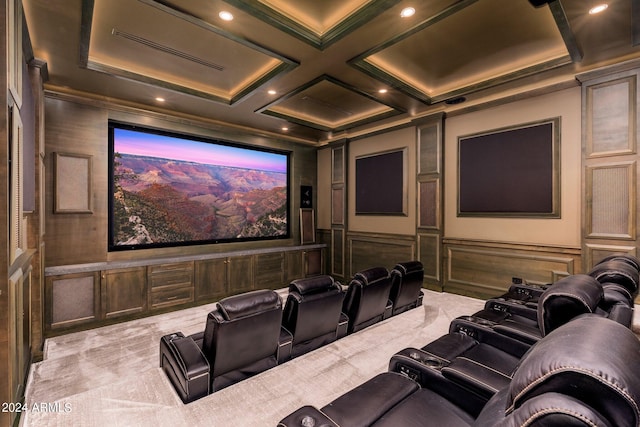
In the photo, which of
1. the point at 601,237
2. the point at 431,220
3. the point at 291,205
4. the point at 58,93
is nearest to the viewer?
the point at 601,237

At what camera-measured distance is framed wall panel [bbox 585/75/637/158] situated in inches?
125

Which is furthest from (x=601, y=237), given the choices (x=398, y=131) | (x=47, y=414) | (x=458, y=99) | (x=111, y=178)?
(x=111, y=178)

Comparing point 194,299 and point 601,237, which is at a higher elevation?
point 601,237

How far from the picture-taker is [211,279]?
4.58m

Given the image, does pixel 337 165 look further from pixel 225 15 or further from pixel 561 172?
pixel 225 15

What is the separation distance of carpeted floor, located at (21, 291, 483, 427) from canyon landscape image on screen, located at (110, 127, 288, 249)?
1511 mm

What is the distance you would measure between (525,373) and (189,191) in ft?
16.1

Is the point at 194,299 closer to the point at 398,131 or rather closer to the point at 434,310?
the point at 434,310

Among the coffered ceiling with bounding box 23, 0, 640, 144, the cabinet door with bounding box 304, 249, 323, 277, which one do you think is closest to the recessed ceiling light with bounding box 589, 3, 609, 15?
the coffered ceiling with bounding box 23, 0, 640, 144

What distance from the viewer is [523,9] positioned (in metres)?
2.54

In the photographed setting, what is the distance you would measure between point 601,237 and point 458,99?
2.46m

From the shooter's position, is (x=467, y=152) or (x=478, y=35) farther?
(x=467, y=152)

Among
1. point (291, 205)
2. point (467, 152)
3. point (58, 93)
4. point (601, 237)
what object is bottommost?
point (601, 237)

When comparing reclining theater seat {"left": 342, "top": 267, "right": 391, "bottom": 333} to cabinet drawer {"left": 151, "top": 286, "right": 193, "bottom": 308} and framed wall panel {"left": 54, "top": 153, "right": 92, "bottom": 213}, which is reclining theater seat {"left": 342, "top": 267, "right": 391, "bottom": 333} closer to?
cabinet drawer {"left": 151, "top": 286, "right": 193, "bottom": 308}
